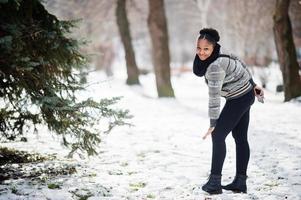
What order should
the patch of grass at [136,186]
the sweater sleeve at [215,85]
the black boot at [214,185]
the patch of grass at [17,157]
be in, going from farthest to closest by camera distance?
1. the patch of grass at [17,157]
2. the patch of grass at [136,186]
3. the black boot at [214,185]
4. the sweater sleeve at [215,85]

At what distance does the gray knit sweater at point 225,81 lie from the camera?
14.5 ft

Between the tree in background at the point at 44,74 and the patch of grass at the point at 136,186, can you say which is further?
Answer: the tree in background at the point at 44,74

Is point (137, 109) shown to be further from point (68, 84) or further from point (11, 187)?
point (11, 187)

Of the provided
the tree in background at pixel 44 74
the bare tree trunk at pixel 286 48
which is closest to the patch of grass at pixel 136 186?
the tree in background at pixel 44 74

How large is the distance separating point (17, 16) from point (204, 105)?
8671 millimetres

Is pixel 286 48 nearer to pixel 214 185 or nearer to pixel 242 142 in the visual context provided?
pixel 242 142

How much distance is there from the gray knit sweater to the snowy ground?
3.66 feet

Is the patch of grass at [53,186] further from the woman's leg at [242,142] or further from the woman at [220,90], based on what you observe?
the woman's leg at [242,142]

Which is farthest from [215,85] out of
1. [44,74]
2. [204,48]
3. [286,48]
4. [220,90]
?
[286,48]

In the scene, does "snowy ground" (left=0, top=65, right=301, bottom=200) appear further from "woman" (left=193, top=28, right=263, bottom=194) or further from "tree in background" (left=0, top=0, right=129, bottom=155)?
"tree in background" (left=0, top=0, right=129, bottom=155)

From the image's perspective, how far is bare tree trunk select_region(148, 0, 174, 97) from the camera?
1432 cm

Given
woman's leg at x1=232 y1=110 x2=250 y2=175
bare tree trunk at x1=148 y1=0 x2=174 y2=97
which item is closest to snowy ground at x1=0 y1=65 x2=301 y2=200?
woman's leg at x1=232 y1=110 x2=250 y2=175

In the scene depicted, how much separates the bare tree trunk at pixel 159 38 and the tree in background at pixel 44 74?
8400 millimetres

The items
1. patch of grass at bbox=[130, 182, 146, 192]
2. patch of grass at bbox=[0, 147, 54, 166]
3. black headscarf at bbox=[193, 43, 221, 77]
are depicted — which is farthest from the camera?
patch of grass at bbox=[0, 147, 54, 166]
